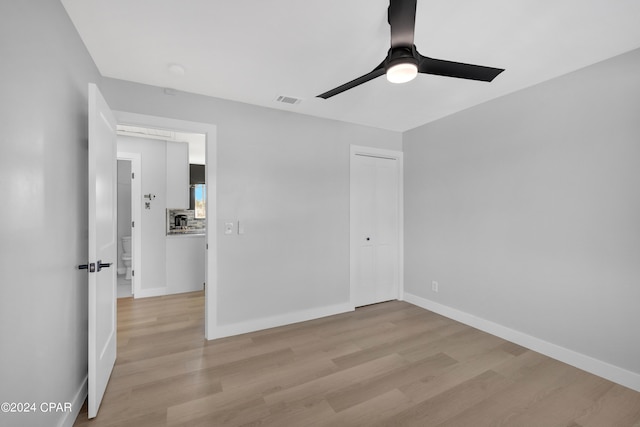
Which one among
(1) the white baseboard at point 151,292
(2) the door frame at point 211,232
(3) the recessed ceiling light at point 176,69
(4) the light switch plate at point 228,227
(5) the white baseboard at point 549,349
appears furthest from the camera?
(1) the white baseboard at point 151,292

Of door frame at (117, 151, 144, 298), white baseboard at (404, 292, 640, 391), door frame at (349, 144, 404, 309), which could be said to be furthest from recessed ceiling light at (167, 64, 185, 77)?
white baseboard at (404, 292, 640, 391)

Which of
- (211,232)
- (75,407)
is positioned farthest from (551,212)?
(75,407)

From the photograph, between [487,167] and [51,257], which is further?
[487,167]

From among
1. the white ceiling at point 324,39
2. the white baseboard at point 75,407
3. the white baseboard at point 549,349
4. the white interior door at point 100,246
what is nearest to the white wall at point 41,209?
the white baseboard at point 75,407

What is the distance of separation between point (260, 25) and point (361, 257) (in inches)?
117

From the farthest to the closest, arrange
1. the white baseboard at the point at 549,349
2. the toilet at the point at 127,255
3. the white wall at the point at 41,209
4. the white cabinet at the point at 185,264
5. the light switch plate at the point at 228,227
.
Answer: the toilet at the point at 127,255
the white cabinet at the point at 185,264
the light switch plate at the point at 228,227
the white baseboard at the point at 549,349
the white wall at the point at 41,209

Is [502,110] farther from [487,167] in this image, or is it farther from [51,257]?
[51,257]

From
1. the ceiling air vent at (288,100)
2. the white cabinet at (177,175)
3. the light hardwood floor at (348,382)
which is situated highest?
the ceiling air vent at (288,100)

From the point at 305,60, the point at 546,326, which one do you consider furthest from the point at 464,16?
the point at 546,326

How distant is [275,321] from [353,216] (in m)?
1.65

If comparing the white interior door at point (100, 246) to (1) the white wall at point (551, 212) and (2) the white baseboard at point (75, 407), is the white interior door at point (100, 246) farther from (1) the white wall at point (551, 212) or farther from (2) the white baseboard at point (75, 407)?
(1) the white wall at point (551, 212)

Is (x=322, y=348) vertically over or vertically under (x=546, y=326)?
under

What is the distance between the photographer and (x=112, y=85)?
8.38 feet

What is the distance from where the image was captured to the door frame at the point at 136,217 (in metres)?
4.34
